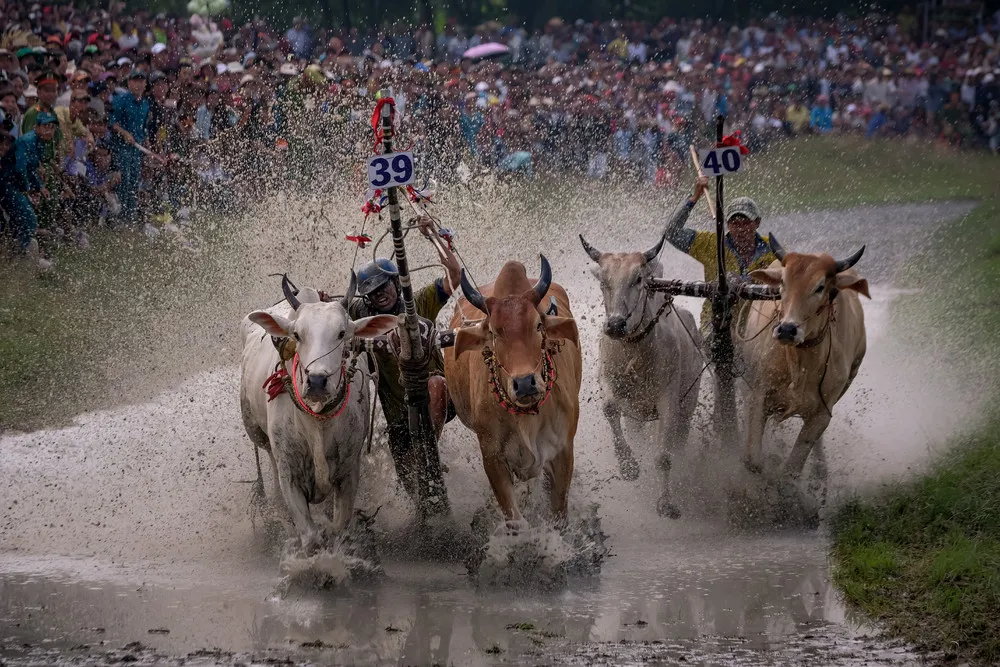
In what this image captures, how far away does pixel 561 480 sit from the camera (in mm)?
7895

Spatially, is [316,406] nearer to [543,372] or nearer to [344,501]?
[344,501]

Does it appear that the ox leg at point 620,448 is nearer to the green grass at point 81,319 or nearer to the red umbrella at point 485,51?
the green grass at point 81,319

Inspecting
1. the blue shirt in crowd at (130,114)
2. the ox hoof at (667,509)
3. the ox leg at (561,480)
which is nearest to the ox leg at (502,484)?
the ox leg at (561,480)

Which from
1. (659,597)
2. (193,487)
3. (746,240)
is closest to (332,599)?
(659,597)

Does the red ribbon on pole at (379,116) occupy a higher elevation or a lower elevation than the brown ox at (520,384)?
higher

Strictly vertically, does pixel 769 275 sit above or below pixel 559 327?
above

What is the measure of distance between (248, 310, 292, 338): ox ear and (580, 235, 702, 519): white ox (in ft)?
7.25

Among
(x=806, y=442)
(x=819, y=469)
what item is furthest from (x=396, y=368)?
(x=819, y=469)

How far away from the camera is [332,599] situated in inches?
288

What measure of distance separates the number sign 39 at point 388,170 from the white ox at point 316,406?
1.93 ft

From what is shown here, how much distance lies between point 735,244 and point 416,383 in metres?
3.04

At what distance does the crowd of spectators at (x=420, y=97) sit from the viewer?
571 inches

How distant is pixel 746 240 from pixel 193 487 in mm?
4403

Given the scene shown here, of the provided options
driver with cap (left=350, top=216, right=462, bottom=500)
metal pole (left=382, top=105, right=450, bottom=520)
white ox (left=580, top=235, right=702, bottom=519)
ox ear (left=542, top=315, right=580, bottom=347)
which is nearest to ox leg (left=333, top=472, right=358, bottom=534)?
metal pole (left=382, top=105, right=450, bottom=520)
